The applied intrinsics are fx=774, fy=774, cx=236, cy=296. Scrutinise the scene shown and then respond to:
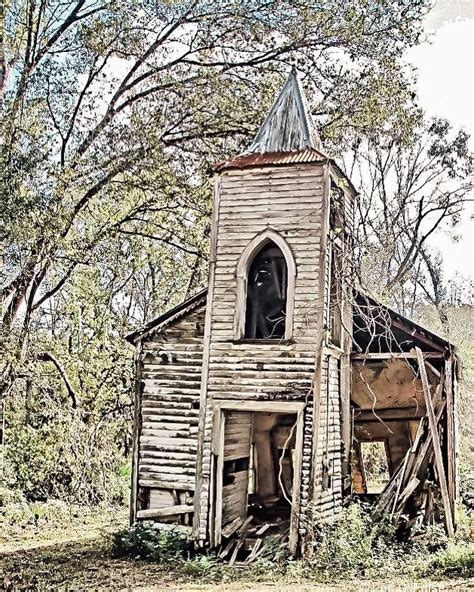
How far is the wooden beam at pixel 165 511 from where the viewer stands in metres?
14.2

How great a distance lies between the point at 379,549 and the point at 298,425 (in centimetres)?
249

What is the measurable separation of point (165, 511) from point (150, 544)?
0.93 metres

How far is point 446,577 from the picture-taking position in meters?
11.4

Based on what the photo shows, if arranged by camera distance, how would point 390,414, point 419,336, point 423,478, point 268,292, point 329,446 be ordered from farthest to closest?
point 390,414
point 268,292
point 419,336
point 423,478
point 329,446

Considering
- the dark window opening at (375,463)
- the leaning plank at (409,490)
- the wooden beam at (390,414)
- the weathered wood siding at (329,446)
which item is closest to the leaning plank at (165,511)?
the weathered wood siding at (329,446)

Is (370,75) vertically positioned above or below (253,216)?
above

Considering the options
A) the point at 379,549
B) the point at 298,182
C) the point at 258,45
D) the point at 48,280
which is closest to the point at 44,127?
the point at 48,280

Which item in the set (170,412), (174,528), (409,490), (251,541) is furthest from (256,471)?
(409,490)

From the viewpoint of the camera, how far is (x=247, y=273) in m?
14.1

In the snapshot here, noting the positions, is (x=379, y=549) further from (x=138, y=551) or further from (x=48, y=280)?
(x=48, y=280)

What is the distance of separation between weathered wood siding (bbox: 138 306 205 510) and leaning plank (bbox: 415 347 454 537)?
13.7 ft

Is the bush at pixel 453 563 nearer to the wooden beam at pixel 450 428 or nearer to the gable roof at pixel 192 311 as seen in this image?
the wooden beam at pixel 450 428

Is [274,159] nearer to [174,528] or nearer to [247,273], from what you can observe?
[247,273]

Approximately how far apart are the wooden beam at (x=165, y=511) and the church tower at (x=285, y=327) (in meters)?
0.69
